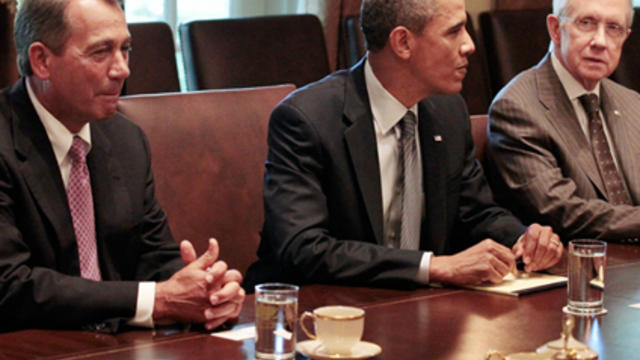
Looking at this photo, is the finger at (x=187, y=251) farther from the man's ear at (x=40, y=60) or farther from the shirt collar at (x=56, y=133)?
the man's ear at (x=40, y=60)

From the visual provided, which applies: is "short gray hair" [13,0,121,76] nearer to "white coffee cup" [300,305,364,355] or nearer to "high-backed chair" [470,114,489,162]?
"white coffee cup" [300,305,364,355]

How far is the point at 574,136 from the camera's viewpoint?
3.16m

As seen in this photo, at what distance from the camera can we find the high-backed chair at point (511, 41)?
4.54 m

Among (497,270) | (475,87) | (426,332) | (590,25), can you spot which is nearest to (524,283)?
(497,270)

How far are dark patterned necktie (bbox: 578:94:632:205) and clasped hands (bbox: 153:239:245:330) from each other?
1.54m

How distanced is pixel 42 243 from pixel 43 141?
217 millimetres

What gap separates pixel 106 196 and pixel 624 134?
1.74 meters

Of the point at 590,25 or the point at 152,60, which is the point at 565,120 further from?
the point at 152,60

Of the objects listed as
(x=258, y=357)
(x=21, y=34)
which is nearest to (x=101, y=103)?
(x=21, y=34)

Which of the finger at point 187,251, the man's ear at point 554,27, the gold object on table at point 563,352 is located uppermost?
the man's ear at point 554,27

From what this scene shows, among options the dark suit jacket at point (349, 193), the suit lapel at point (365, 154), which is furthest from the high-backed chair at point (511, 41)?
the suit lapel at point (365, 154)

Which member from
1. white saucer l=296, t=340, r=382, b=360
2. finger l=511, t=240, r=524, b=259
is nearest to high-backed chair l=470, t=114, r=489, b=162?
finger l=511, t=240, r=524, b=259

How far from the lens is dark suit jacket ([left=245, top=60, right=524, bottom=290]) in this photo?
2.34m

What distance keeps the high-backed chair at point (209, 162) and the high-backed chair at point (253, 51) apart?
85 centimetres
